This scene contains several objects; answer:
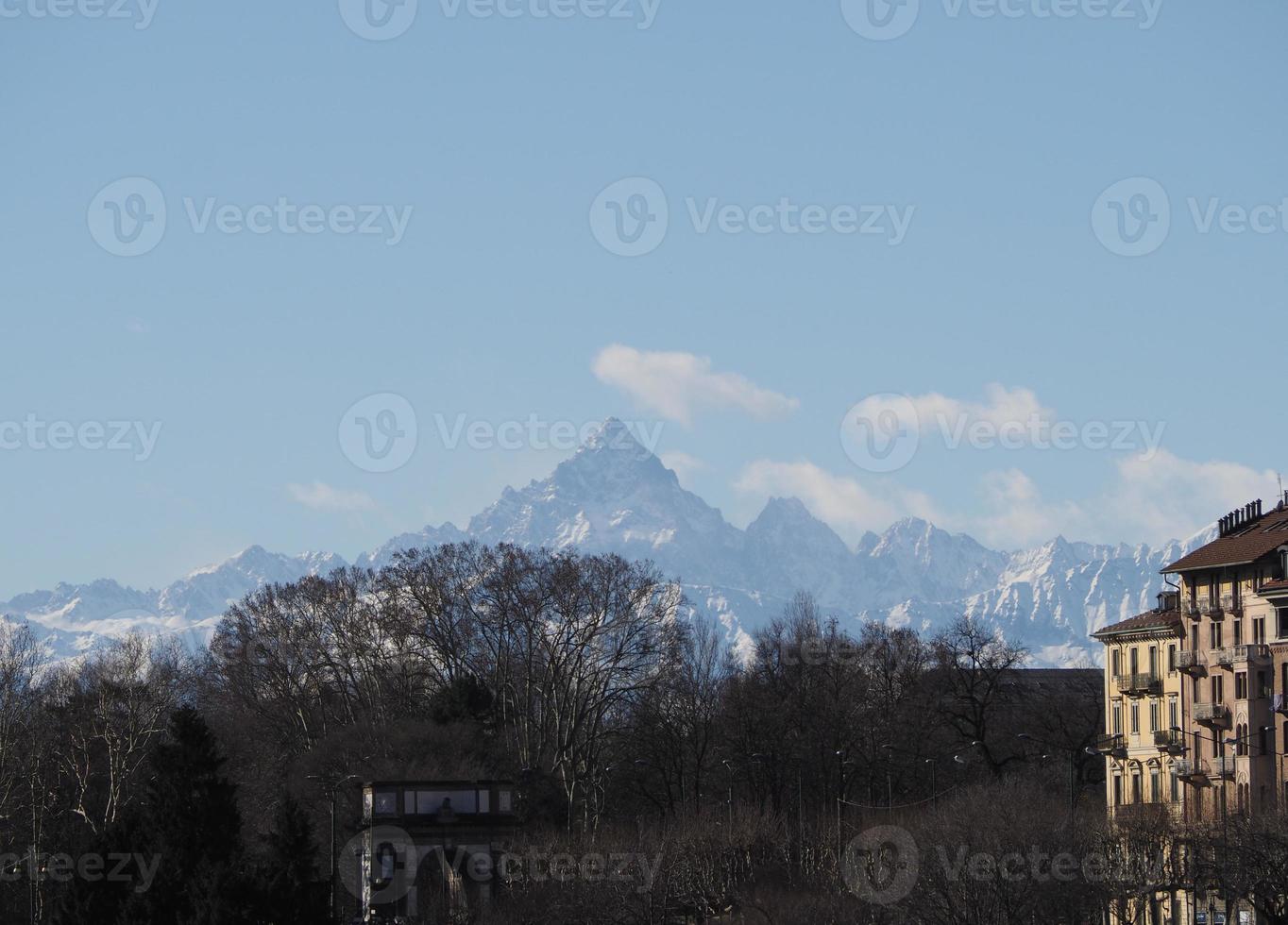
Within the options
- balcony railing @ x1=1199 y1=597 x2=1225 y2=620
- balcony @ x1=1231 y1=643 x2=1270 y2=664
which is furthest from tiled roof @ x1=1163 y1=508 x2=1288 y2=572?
balcony @ x1=1231 y1=643 x2=1270 y2=664

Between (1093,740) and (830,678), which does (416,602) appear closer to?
(830,678)

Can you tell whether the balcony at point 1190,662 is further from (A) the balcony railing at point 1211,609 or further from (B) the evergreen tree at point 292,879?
(B) the evergreen tree at point 292,879

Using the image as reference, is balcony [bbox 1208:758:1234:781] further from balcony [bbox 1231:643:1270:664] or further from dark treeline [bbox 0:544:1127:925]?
dark treeline [bbox 0:544:1127:925]

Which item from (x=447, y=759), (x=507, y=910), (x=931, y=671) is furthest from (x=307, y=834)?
(x=931, y=671)

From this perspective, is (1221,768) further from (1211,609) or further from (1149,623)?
(1149,623)

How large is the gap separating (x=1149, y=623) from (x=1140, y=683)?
11.0 ft

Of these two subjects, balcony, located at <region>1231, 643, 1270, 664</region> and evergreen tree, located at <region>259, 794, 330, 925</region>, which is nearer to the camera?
evergreen tree, located at <region>259, 794, 330, 925</region>

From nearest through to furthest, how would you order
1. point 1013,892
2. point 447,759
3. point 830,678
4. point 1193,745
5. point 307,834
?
point 1013,892
point 307,834
point 1193,745
point 447,759
point 830,678

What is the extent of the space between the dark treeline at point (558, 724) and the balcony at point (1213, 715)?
22.7ft

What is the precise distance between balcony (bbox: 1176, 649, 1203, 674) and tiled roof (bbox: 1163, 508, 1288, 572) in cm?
389

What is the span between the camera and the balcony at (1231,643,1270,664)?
96125 mm

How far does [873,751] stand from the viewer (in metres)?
132

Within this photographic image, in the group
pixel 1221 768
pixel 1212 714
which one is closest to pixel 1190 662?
pixel 1212 714

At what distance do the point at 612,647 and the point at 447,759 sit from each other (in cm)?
1886
